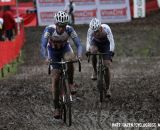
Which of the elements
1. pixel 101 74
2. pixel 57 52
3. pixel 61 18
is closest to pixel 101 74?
pixel 101 74

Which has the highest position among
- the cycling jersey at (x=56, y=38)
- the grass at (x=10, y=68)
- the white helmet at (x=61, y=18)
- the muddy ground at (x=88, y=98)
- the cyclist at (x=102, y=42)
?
the white helmet at (x=61, y=18)

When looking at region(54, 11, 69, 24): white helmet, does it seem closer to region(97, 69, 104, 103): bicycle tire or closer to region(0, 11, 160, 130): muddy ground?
region(0, 11, 160, 130): muddy ground

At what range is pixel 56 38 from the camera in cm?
1070

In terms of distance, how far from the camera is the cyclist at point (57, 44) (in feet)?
34.0

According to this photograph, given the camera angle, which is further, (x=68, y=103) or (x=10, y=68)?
(x=10, y=68)

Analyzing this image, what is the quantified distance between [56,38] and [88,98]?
296 cm

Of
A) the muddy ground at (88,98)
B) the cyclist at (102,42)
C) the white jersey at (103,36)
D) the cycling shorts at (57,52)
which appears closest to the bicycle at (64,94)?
the muddy ground at (88,98)

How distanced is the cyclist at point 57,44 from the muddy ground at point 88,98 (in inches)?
29.8

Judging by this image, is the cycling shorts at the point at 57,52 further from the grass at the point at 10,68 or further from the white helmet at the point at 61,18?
the grass at the point at 10,68

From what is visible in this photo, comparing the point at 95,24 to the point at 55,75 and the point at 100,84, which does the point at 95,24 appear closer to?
the point at 100,84

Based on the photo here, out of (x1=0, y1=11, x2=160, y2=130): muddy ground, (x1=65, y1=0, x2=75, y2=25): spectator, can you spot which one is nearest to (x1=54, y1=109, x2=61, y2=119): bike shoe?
(x1=0, y1=11, x2=160, y2=130): muddy ground

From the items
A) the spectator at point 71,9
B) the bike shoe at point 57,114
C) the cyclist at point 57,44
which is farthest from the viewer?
the spectator at point 71,9

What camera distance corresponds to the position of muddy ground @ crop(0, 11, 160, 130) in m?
10.5

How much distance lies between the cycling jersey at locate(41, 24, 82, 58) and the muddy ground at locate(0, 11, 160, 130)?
1.43 m
